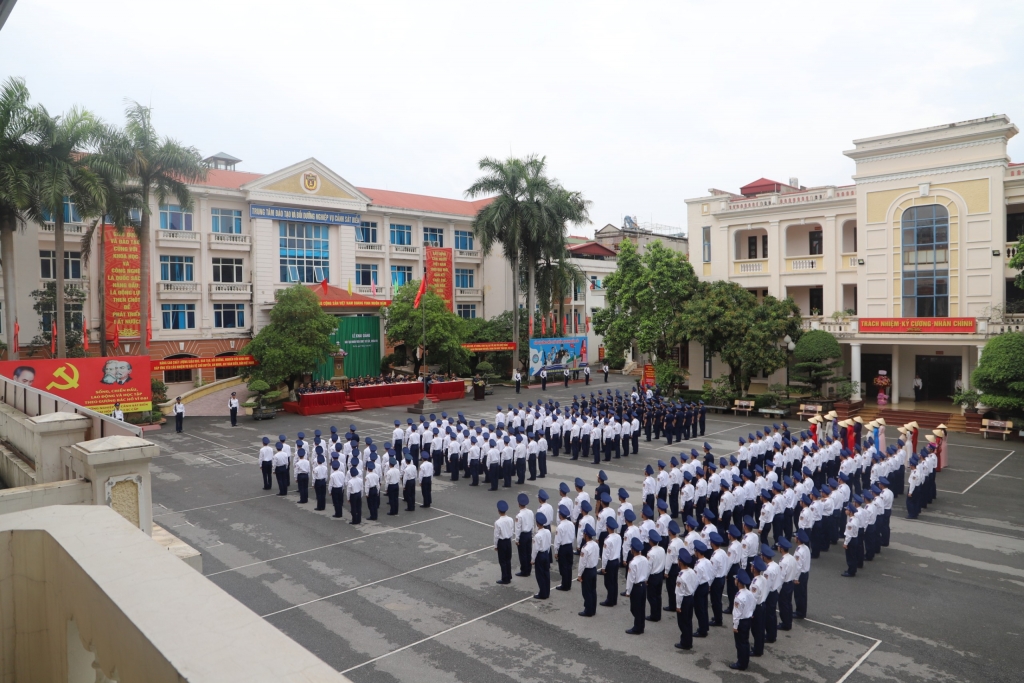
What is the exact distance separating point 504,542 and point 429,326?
73.3 ft

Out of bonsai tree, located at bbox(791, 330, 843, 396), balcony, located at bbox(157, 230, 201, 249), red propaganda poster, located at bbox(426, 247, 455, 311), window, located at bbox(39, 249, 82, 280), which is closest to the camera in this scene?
bonsai tree, located at bbox(791, 330, 843, 396)

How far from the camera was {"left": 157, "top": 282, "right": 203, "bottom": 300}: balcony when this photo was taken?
2997 cm

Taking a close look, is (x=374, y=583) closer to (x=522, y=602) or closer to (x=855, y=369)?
(x=522, y=602)

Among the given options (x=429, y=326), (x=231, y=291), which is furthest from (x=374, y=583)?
(x=231, y=291)

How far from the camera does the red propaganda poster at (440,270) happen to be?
120ft

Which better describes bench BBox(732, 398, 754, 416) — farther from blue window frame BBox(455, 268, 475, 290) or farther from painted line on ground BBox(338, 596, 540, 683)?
painted line on ground BBox(338, 596, 540, 683)

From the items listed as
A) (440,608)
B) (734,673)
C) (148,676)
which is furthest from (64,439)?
(734,673)

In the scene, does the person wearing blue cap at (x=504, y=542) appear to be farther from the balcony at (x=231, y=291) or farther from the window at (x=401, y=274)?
the window at (x=401, y=274)

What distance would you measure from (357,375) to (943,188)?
1031 inches

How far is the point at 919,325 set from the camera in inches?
1000

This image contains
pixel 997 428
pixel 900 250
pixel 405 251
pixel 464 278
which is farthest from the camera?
pixel 464 278

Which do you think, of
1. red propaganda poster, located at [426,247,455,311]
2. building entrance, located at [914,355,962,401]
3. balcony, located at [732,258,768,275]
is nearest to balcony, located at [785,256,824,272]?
balcony, located at [732,258,768,275]

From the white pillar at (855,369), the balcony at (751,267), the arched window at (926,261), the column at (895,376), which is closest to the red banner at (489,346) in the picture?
the balcony at (751,267)

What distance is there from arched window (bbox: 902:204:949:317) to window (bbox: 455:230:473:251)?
2322cm
